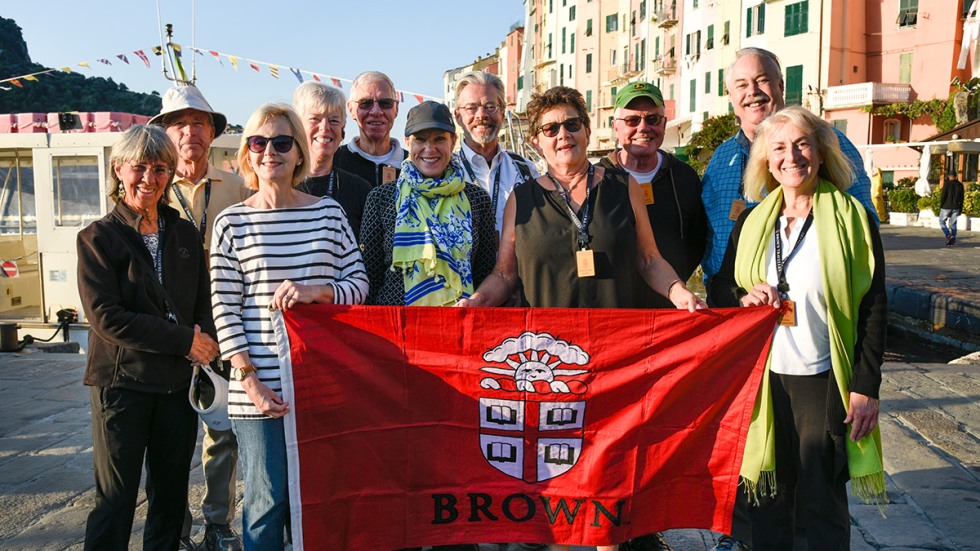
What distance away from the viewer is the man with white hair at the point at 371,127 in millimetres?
4891

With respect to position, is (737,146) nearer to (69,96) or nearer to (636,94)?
(636,94)

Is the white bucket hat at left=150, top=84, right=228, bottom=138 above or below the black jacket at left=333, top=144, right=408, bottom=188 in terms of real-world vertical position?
above

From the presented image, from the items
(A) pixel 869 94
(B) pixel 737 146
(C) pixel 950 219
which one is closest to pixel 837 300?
(B) pixel 737 146

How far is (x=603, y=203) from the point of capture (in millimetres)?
3564

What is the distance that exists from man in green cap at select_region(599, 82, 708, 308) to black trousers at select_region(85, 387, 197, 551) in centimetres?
253

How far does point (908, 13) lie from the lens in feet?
120

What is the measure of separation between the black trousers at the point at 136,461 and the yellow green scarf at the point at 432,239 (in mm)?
1168

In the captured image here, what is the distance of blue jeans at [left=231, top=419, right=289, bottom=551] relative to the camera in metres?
3.18

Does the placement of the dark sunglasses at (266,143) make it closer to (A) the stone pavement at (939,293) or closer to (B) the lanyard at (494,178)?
(B) the lanyard at (494,178)

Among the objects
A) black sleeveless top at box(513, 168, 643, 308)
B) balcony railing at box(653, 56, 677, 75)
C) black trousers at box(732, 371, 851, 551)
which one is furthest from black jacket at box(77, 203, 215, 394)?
balcony railing at box(653, 56, 677, 75)

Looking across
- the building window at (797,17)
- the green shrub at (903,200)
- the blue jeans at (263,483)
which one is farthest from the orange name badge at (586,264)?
the building window at (797,17)

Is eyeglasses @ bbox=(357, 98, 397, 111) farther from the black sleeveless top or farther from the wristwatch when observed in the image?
the wristwatch

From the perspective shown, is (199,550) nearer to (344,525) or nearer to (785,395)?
(344,525)

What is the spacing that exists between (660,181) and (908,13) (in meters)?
39.0
